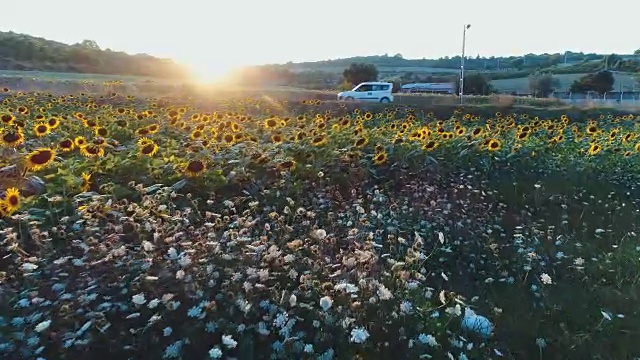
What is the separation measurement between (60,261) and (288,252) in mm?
1247

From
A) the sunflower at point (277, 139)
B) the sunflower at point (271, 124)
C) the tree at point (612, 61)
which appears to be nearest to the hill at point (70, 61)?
the sunflower at point (271, 124)

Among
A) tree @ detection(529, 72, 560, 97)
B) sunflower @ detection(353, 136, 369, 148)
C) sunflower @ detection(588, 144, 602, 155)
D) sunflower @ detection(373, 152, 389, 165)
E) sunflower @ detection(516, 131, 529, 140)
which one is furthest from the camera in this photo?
tree @ detection(529, 72, 560, 97)

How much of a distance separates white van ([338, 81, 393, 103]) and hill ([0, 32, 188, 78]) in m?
24.8

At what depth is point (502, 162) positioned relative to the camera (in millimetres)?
6258

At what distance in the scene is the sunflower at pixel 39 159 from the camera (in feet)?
12.3

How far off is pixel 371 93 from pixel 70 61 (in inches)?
1249

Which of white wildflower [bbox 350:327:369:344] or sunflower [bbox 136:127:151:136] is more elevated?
sunflower [bbox 136:127:151:136]

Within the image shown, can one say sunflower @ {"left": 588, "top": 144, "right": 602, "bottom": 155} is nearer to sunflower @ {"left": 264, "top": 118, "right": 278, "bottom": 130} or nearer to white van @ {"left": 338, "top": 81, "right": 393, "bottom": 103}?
sunflower @ {"left": 264, "top": 118, "right": 278, "bottom": 130}

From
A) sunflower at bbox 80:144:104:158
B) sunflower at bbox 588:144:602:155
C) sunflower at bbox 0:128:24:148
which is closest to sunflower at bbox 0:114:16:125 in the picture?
sunflower at bbox 0:128:24:148

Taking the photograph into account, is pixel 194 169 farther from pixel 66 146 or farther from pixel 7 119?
pixel 7 119

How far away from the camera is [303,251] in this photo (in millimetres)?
3537

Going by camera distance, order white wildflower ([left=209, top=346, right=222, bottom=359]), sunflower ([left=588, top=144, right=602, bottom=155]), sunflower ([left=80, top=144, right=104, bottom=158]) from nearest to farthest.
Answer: white wildflower ([left=209, top=346, right=222, bottom=359]) → sunflower ([left=80, top=144, right=104, bottom=158]) → sunflower ([left=588, top=144, right=602, bottom=155])

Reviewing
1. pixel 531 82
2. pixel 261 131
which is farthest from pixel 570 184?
pixel 531 82

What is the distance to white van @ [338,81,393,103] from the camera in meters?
→ 25.4
